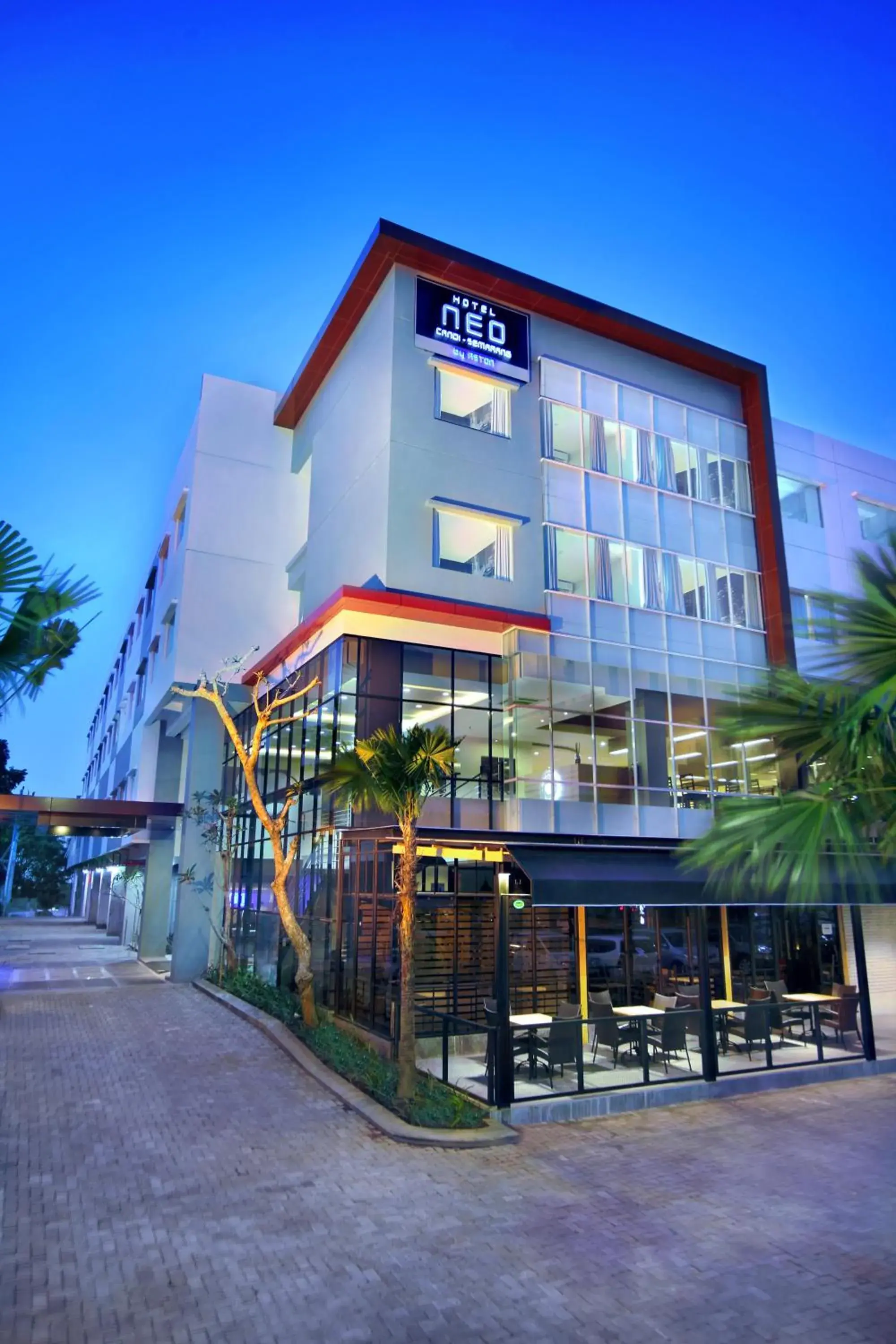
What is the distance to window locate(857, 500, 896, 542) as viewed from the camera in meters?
24.4

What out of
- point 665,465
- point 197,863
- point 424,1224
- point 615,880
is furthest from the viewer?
point 197,863

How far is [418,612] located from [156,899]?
18759 mm

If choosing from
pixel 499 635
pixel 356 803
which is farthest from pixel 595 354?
pixel 356 803

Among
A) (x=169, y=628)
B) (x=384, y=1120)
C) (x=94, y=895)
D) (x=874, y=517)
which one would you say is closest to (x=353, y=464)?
(x=169, y=628)

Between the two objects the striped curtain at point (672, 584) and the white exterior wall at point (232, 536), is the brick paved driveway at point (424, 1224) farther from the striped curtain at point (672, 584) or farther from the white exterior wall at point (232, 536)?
the white exterior wall at point (232, 536)

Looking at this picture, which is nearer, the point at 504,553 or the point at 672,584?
the point at 504,553

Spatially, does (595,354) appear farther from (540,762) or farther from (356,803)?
(356,803)

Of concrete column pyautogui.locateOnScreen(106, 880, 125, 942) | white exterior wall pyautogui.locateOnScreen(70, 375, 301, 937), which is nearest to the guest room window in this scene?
white exterior wall pyautogui.locateOnScreen(70, 375, 301, 937)

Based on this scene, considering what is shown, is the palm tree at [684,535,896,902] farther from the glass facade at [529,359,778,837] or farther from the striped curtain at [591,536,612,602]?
the striped curtain at [591,536,612,602]

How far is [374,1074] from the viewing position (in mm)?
11641

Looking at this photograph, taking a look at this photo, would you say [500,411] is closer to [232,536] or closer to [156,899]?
[232,536]

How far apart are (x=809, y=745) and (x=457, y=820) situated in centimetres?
1176

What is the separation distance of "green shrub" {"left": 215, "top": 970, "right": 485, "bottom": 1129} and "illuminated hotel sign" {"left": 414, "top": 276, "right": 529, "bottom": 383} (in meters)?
13.9

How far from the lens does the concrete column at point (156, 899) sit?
29.7 metres
